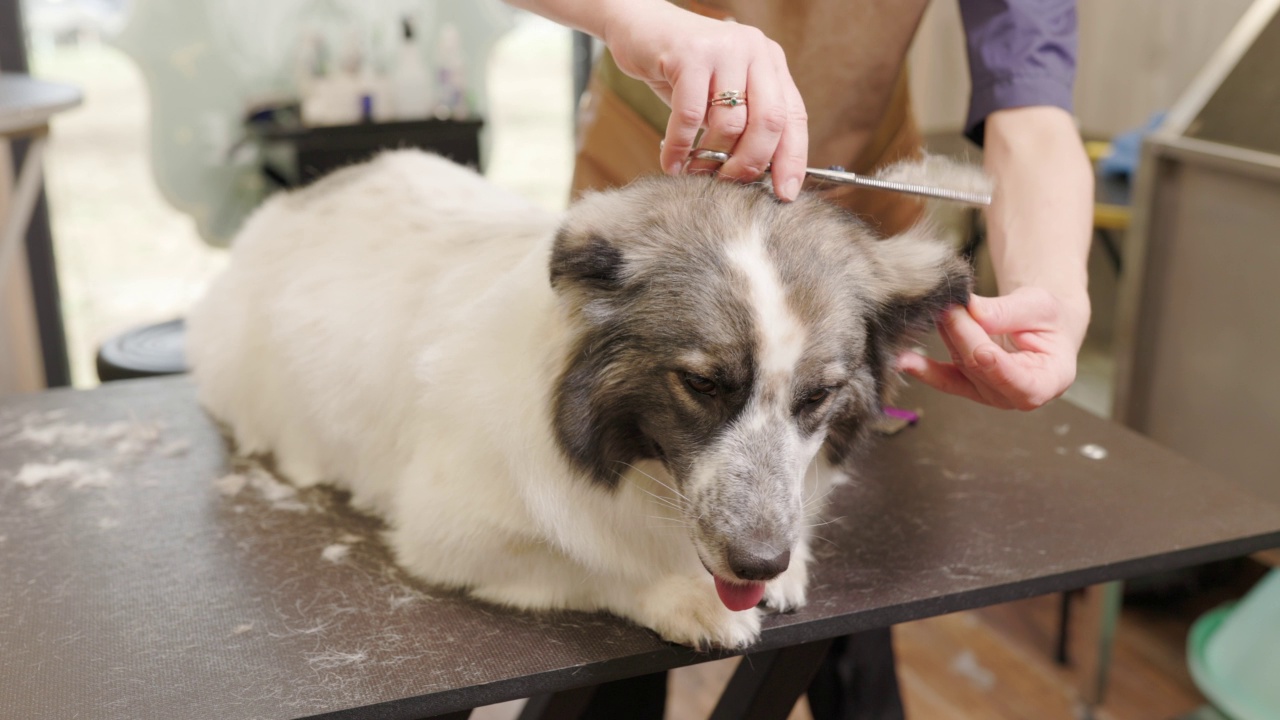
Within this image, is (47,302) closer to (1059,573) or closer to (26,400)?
(26,400)

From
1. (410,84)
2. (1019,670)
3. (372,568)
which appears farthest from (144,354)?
(1019,670)

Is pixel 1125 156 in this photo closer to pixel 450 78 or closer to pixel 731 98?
pixel 450 78

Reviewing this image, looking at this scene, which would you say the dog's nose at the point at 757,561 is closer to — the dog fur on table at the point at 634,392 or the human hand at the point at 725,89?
the dog fur on table at the point at 634,392

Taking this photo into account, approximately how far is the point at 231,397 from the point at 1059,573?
122 cm

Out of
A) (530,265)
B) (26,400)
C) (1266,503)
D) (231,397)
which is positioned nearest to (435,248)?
(530,265)

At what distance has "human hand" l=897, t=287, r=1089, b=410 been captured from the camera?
121 centimetres

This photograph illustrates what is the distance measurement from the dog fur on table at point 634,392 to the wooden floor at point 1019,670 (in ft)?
4.47

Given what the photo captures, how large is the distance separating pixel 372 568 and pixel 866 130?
3.12 ft

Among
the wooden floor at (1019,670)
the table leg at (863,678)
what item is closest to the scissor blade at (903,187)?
the table leg at (863,678)

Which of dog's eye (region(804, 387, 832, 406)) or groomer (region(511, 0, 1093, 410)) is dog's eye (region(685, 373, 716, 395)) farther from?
groomer (region(511, 0, 1093, 410))

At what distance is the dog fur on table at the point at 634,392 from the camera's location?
1.09m

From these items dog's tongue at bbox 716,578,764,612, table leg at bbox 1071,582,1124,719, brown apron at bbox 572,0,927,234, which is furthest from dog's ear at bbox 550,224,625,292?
table leg at bbox 1071,582,1124,719

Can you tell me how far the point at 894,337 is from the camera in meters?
1.22

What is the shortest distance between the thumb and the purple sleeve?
1.15ft
